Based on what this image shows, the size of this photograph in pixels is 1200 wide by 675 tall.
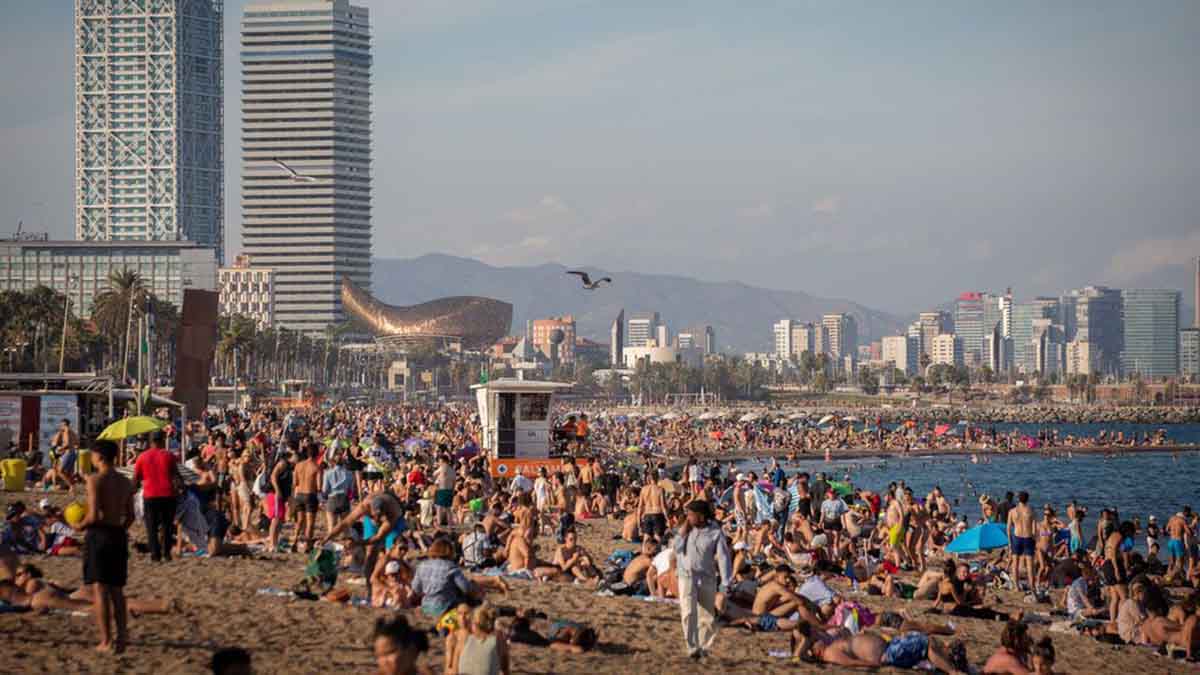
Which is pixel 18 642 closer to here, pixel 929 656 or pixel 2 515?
pixel 929 656

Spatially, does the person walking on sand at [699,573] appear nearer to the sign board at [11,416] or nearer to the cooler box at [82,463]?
the cooler box at [82,463]

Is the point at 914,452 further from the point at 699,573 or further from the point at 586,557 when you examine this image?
the point at 699,573

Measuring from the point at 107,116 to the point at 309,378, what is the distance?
91.2 meters

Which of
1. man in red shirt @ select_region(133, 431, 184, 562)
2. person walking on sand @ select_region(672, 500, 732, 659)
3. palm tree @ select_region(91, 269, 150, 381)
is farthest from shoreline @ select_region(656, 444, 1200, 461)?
person walking on sand @ select_region(672, 500, 732, 659)

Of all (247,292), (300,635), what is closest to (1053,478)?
(300,635)

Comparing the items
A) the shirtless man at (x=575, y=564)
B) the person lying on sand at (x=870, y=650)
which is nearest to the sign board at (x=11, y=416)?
the shirtless man at (x=575, y=564)

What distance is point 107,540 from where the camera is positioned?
8531 millimetres

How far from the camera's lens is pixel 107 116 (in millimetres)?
193250

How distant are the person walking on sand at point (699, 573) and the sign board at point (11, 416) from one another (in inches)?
680

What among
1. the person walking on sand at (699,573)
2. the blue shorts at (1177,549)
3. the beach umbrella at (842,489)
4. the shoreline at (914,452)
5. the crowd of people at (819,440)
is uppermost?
the person walking on sand at (699,573)

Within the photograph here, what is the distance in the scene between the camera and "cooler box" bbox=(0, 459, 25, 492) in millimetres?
20062

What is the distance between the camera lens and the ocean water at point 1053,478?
43.5m

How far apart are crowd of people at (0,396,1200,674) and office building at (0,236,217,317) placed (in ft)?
387

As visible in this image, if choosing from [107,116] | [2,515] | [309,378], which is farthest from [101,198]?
[2,515]
